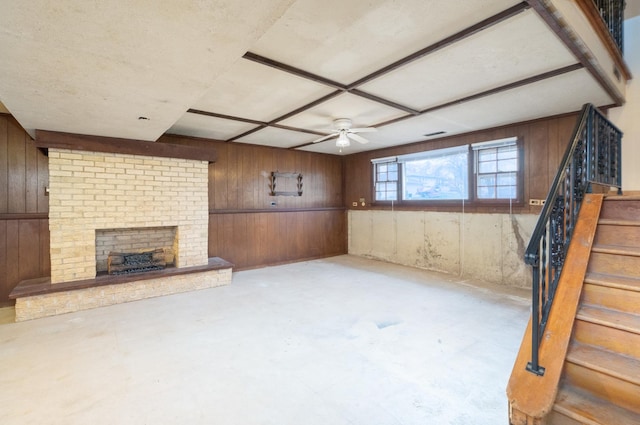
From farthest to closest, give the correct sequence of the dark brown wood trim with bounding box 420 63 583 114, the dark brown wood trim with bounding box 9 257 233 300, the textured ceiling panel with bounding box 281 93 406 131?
1. the textured ceiling panel with bounding box 281 93 406 131
2. the dark brown wood trim with bounding box 9 257 233 300
3. the dark brown wood trim with bounding box 420 63 583 114

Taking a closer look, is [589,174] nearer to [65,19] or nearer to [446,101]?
[446,101]

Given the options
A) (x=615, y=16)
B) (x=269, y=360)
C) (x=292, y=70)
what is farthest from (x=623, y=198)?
(x=269, y=360)

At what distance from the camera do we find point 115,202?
4078 millimetres

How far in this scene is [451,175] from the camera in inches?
217

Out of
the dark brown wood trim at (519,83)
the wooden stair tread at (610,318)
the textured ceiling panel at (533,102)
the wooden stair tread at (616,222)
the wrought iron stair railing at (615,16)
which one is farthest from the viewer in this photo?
the wrought iron stair railing at (615,16)

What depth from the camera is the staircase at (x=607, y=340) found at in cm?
145

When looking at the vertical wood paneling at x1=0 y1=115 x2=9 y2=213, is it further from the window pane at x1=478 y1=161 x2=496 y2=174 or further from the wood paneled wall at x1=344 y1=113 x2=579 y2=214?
the window pane at x1=478 y1=161 x2=496 y2=174

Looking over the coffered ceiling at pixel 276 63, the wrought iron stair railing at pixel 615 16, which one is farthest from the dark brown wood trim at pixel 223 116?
the wrought iron stair railing at pixel 615 16

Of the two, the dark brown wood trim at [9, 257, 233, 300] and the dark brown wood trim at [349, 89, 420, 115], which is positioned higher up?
the dark brown wood trim at [349, 89, 420, 115]

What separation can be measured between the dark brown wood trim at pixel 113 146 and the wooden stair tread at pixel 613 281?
482 centimetres

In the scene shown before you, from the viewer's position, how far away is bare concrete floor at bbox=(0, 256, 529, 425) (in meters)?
1.88

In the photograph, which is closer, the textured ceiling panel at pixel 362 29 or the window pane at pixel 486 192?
the textured ceiling panel at pixel 362 29

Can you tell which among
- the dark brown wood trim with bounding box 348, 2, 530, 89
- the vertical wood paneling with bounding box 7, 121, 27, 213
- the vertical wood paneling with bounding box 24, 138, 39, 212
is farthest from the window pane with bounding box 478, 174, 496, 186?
the vertical wood paneling with bounding box 7, 121, 27, 213

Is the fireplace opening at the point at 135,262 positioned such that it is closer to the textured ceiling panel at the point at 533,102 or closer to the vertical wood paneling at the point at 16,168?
the vertical wood paneling at the point at 16,168
